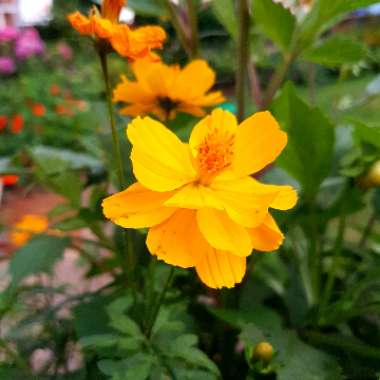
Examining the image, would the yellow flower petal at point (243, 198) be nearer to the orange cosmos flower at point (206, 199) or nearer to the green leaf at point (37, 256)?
the orange cosmos flower at point (206, 199)

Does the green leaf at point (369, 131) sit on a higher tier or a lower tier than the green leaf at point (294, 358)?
higher

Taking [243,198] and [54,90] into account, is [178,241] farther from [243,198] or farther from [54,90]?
[54,90]

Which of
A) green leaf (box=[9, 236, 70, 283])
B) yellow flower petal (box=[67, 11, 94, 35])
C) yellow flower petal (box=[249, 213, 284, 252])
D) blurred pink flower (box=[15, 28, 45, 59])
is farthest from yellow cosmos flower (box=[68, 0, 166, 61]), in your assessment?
blurred pink flower (box=[15, 28, 45, 59])

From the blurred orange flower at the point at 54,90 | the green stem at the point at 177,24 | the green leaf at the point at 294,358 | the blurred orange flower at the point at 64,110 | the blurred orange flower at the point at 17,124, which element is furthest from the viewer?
the blurred orange flower at the point at 54,90

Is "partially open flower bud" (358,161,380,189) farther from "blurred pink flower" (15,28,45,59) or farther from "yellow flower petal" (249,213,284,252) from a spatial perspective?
"blurred pink flower" (15,28,45,59)

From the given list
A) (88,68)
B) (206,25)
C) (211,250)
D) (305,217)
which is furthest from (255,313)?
(206,25)

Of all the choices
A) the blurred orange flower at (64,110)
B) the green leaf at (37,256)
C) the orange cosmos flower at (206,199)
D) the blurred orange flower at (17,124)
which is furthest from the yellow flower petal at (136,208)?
the blurred orange flower at (64,110)
